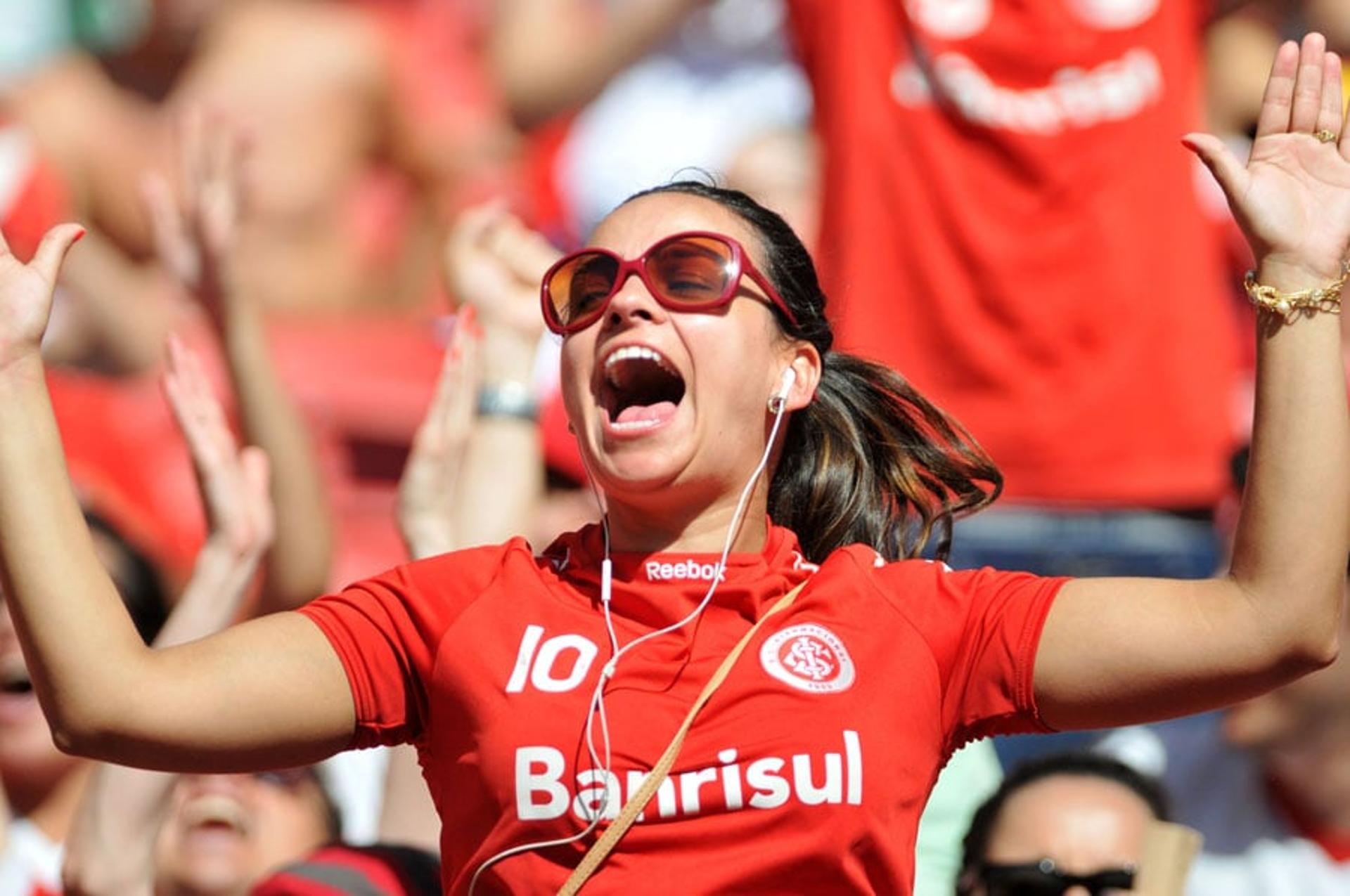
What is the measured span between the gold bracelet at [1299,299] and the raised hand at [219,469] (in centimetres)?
163

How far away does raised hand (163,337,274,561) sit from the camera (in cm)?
328

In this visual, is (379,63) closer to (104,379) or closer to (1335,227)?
(104,379)

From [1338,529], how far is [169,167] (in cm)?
518

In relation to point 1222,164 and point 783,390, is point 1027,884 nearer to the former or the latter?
point 783,390

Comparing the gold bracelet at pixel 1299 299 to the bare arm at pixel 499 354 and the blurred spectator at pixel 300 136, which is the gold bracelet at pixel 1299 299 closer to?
the bare arm at pixel 499 354

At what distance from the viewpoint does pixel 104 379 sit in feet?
20.6

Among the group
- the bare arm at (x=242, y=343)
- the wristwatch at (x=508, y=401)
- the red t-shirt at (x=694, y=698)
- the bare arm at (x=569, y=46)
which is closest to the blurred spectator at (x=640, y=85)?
the bare arm at (x=569, y=46)

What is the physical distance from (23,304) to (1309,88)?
52.7 inches

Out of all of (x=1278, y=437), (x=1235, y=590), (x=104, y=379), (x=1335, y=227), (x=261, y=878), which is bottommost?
(x=261, y=878)

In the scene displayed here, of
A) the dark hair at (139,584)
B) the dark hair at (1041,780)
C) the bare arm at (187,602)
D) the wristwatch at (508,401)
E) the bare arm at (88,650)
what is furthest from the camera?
the dark hair at (139,584)

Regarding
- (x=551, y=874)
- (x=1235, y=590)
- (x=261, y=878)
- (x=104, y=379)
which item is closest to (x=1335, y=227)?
(x=1235, y=590)

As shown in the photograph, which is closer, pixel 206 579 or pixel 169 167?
pixel 206 579

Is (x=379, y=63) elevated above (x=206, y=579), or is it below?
above

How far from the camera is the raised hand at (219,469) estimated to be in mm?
3279
